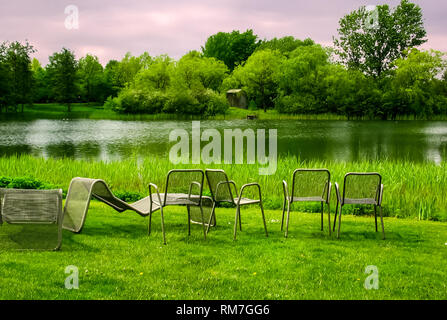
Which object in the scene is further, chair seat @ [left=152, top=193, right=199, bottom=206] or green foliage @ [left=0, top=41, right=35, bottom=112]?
green foliage @ [left=0, top=41, right=35, bottom=112]

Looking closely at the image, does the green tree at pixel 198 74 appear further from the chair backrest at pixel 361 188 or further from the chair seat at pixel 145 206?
the chair backrest at pixel 361 188

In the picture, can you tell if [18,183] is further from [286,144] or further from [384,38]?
[384,38]

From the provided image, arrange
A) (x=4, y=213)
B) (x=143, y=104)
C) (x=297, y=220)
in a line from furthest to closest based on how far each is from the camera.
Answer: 1. (x=143, y=104)
2. (x=297, y=220)
3. (x=4, y=213)

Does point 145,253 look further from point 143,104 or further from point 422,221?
point 143,104

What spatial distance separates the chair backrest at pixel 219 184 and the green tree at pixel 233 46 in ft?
259

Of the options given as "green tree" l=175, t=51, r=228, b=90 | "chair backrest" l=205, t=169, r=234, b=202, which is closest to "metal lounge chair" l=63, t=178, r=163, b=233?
"chair backrest" l=205, t=169, r=234, b=202

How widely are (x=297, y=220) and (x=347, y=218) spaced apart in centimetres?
130

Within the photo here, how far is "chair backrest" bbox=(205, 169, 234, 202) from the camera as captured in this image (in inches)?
256

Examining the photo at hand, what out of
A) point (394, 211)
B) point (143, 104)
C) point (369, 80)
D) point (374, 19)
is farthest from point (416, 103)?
point (394, 211)

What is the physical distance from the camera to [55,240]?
5762mm

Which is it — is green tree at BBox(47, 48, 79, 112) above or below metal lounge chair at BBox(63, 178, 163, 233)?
above

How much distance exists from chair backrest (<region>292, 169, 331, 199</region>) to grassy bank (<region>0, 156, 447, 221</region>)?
10.7ft

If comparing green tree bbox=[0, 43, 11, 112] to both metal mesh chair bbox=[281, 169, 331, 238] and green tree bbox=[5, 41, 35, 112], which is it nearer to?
green tree bbox=[5, 41, 35, 112]

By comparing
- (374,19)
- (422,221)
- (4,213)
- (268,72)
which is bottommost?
(422,221)
